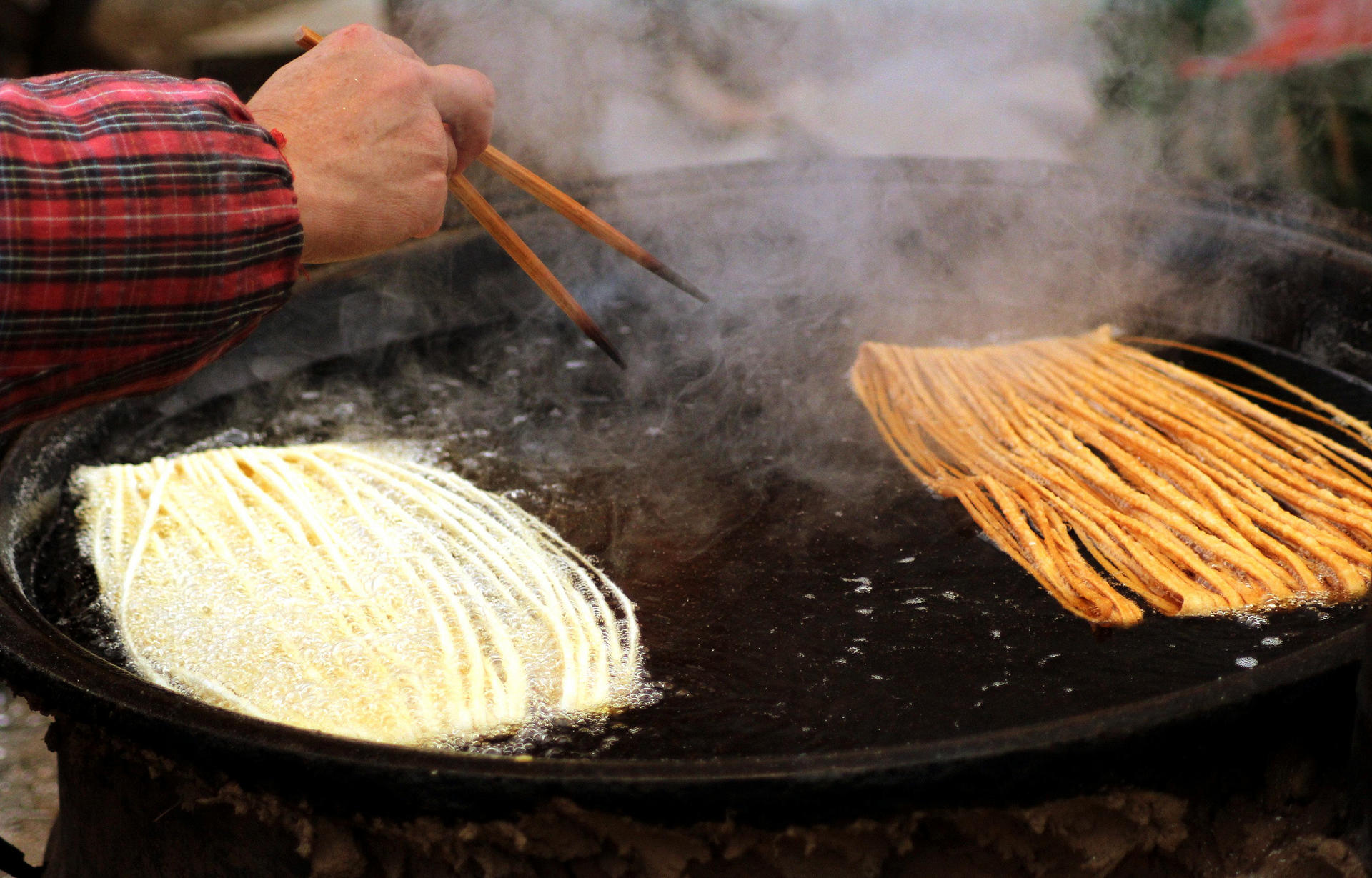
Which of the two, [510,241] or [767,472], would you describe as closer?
[510,241]

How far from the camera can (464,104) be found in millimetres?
1951

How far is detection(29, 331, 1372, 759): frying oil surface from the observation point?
177 centimetres

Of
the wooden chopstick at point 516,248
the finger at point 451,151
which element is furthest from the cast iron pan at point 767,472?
the finger at point 451,151

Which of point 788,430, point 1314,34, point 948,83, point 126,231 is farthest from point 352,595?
point 1314,34

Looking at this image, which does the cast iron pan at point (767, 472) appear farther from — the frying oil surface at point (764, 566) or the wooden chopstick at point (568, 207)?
the wooden chopstick at point (568, 207)

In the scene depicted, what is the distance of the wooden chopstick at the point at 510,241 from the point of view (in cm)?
221

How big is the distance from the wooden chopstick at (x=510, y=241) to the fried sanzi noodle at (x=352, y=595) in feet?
1.37

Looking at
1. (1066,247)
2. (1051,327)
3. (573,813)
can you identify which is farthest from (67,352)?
(1066,247)

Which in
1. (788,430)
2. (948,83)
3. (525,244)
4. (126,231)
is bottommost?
(788,430)

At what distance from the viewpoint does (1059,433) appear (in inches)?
99.3

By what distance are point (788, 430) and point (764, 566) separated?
56 centimetres

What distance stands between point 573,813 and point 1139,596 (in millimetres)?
1080

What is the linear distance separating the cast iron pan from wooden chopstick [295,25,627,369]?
0.33m

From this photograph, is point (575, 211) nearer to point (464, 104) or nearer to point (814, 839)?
point (464, 104)
